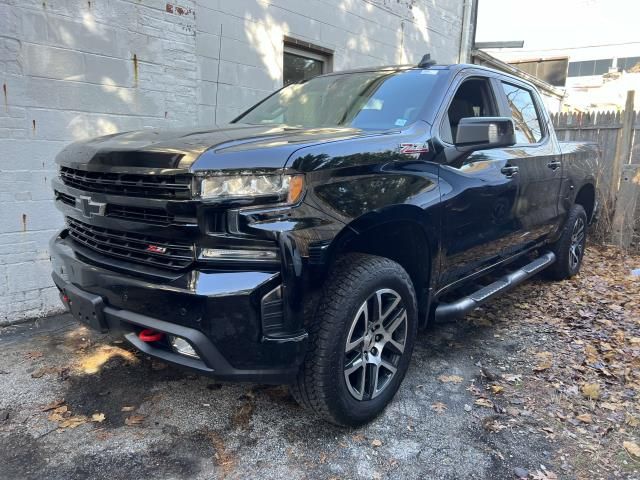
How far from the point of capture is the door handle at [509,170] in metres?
3.63

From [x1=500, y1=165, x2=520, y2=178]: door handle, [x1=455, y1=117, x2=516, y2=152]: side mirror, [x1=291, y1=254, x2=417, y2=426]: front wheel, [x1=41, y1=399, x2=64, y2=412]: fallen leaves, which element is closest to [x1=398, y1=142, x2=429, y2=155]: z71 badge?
[x1=455, y1=117, x2=516, y2=152]: side mirror

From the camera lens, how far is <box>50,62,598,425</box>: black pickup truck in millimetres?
2107

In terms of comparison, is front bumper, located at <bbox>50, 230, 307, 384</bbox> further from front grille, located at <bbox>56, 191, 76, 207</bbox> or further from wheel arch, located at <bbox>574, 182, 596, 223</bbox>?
wheel arch, located at <bbox>574, 182, 596, 223</bbox>

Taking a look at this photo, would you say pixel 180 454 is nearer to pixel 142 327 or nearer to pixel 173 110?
pixel 142 327

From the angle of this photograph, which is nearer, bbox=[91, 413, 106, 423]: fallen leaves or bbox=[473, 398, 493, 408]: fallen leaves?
bbox=[91, 413, 106, 423]: fallen leaves

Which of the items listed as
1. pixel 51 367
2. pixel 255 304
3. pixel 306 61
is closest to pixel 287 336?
pixel 255 304

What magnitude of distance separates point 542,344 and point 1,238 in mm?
4397

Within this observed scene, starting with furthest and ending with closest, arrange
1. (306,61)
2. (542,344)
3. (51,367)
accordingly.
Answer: (306,61)
(542,344)
(51,367)

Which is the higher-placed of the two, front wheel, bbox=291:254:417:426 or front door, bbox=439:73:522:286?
front door, bbox=439:73:522:286

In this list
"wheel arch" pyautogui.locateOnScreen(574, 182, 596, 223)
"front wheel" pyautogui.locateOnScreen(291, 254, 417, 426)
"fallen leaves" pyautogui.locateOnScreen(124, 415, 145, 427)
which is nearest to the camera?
"front wheel" pyautogui.locateOnScreen(291, 254, 417, 426)

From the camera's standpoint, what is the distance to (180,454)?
249 cm

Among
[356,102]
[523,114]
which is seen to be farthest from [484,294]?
[523,114]

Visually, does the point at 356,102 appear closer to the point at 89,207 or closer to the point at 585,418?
the point at 89,207

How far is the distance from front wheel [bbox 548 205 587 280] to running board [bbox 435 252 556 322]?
539 millimetres
